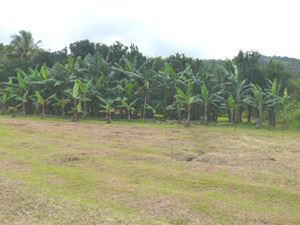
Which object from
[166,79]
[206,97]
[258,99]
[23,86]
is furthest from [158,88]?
[23,86]

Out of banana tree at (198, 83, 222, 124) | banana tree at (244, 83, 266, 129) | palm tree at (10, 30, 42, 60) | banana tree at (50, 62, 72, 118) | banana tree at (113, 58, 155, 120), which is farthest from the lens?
palm tree at (10, 30, 42, 60)

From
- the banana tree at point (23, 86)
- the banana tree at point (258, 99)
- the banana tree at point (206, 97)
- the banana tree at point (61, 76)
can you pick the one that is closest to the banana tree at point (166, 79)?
the banana tree at point (206, 97)

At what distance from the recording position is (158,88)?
933 inches

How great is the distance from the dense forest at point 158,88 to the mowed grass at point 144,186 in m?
11.4

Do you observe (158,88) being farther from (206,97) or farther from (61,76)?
(61,76)

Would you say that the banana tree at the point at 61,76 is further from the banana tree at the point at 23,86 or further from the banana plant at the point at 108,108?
the banana plant at the point at 108,108

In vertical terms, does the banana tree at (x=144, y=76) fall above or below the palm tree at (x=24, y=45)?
below

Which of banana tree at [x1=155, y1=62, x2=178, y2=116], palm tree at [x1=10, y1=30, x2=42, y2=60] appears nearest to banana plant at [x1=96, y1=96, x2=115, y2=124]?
banana tree at [x1=155, y1=62, x2=178, y2=116]

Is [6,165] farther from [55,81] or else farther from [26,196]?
[55,81]

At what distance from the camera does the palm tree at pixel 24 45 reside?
31.5 metres

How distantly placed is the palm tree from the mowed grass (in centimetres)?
2733

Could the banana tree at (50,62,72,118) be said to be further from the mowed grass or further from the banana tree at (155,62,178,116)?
the mowed grass

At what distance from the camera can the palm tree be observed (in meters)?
31.5

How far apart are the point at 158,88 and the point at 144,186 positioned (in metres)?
18.6
